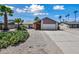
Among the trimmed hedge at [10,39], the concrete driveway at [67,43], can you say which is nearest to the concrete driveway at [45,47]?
the concrete driveway at [67,43]

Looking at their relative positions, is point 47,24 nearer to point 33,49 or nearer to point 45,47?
point 45,47

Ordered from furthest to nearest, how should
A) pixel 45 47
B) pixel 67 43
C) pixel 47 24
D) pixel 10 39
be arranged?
pixel 47 24, pixel 67 43, pixel 10 39, pixel 45 47

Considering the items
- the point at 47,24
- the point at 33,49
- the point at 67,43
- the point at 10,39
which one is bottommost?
the point at 67,43

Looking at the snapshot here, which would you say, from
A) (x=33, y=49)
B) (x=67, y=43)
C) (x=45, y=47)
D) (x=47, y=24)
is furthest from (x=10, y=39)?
(x=47, y=24)

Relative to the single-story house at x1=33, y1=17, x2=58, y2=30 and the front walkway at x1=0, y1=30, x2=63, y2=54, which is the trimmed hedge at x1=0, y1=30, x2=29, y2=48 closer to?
the front walkway at x1=0, y1=30, x2=63, y2=54

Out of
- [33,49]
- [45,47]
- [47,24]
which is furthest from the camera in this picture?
[47,24]

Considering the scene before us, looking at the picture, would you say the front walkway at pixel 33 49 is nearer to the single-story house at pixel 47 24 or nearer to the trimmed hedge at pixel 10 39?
the trimmed hedge at pixel 10 39

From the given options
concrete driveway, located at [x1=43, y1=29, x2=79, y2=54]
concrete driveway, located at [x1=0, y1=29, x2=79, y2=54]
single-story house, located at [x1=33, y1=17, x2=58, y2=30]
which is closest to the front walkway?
concrete driveway, located at [x1=0, y1=29, x2=79, y2=54]

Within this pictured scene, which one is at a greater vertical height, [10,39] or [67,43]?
[10,39]

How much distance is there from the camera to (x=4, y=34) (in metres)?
11.0

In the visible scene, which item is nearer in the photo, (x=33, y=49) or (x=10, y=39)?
(x=33, y=49)
